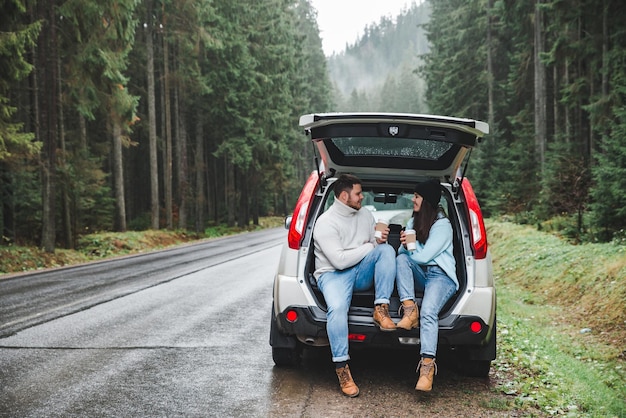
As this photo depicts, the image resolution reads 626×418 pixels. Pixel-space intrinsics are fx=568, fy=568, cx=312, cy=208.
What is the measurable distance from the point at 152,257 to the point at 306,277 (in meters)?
13.8

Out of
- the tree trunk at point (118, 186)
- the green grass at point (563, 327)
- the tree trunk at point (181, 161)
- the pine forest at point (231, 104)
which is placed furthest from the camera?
the tree trunk at point (181, 161)

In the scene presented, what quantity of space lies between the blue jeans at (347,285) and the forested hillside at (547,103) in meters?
7.42

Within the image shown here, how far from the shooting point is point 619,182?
1053 centimetres

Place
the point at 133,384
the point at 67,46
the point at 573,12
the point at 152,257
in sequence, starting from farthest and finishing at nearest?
the point at 67,46 < the point at 152,257 < the point at 573,12 < the point at 133,384

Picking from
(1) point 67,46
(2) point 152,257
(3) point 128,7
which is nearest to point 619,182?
(2) point 152,257

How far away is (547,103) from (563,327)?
23.3 m

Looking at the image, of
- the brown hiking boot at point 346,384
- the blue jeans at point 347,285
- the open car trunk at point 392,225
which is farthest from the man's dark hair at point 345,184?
the brown hiking boot at point 346,384

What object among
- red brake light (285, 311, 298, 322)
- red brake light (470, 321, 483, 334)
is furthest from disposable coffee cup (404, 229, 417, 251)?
red brake light (285, 311, 298, 322)

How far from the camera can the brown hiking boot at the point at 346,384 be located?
4.65m

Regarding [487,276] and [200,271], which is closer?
[487,276]

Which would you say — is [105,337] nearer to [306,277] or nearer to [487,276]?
[306,277]

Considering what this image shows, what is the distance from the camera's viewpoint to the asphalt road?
→ 14.3 feet

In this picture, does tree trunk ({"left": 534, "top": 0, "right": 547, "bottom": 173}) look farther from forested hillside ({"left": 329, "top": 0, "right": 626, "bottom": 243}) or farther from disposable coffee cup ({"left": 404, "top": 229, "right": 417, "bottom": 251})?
disposable coffee cup ({"left": 404, "top": 229, "right": 417, "bottom": 251})

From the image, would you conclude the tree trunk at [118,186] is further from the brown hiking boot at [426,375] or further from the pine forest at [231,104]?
the brown hiking boot at [426,375]
